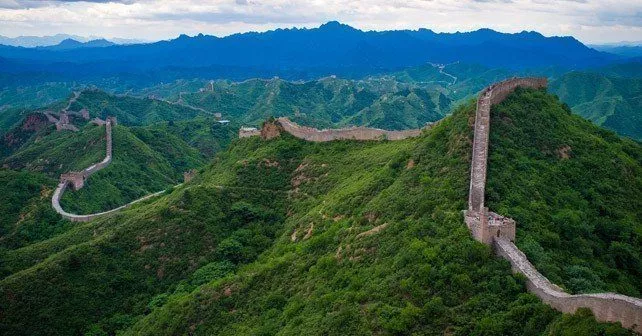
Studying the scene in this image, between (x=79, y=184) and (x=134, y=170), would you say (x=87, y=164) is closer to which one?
(x=134, y=170)

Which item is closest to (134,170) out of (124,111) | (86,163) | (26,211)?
(86,163)

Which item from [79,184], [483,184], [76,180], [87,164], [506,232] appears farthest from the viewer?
[87,164]

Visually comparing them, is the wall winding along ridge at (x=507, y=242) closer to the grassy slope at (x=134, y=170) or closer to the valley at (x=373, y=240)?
the valley at (x=373, y=240)

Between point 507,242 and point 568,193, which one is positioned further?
point 568,193

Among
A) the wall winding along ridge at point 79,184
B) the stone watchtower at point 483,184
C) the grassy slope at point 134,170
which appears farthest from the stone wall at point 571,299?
the grassy slope at point 134,170

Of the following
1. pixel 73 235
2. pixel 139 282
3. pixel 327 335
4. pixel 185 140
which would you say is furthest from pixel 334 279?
pixel 185 140

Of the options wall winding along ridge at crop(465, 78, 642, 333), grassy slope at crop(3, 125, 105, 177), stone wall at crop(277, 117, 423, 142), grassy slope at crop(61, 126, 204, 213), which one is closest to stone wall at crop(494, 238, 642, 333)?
wall winding along ridge at crop(465, 78, 642, 333)

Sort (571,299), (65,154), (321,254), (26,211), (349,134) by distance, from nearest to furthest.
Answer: (571,299) → (321,254) → (349,134) → (26,211) → (65,154)

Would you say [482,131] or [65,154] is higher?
[482,131]
